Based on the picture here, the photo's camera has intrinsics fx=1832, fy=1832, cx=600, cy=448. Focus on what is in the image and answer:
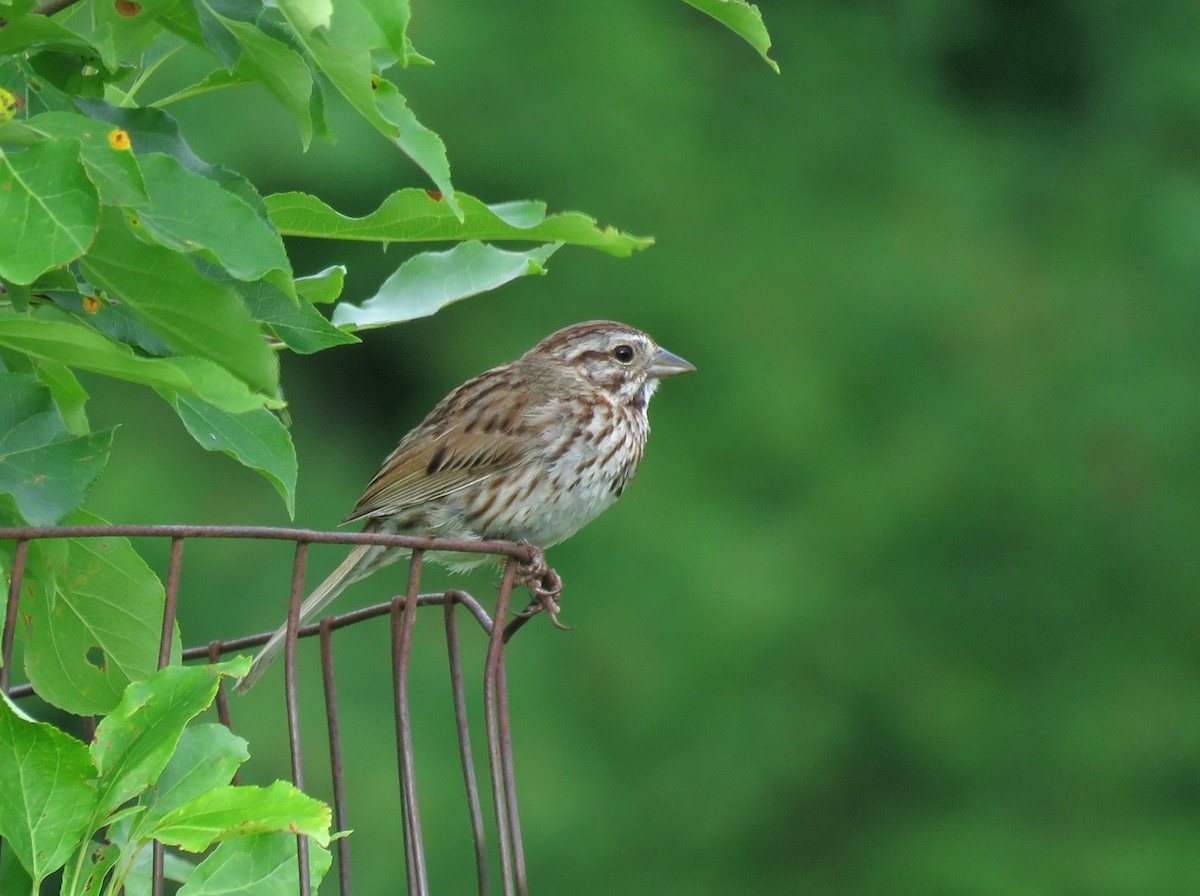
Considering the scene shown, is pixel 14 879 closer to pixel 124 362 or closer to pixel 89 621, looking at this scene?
pixel 89 621

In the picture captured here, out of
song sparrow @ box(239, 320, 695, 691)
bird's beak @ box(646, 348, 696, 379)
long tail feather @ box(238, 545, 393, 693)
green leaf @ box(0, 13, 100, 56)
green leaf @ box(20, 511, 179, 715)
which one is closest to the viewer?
green leaf @ box(0, 13, 100, 56)

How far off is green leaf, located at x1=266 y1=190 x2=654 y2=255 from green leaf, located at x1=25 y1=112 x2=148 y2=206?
0.97 ft

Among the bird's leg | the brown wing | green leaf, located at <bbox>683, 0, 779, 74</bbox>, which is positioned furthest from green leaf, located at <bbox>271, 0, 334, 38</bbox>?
the brown wing

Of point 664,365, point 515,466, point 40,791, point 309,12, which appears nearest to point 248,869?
point 40,791

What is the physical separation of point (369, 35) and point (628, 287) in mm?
6782

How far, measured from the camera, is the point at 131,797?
1599 millimetres

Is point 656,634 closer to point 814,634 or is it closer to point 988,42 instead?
point 814,634

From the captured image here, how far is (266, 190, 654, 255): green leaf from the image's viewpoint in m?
1.86

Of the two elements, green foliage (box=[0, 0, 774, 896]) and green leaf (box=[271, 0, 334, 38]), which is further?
green foliage (box=[0, 0, 774, 896])

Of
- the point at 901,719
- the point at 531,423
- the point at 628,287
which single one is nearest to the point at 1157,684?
the point at 901,719

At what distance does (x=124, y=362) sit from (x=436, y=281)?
0.75 metres

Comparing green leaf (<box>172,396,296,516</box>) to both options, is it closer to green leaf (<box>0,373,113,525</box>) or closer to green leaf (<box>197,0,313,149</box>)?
green leaf (<box>0,373,113,525</box>)

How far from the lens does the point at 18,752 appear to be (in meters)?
1.54

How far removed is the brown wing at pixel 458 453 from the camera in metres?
3.99
